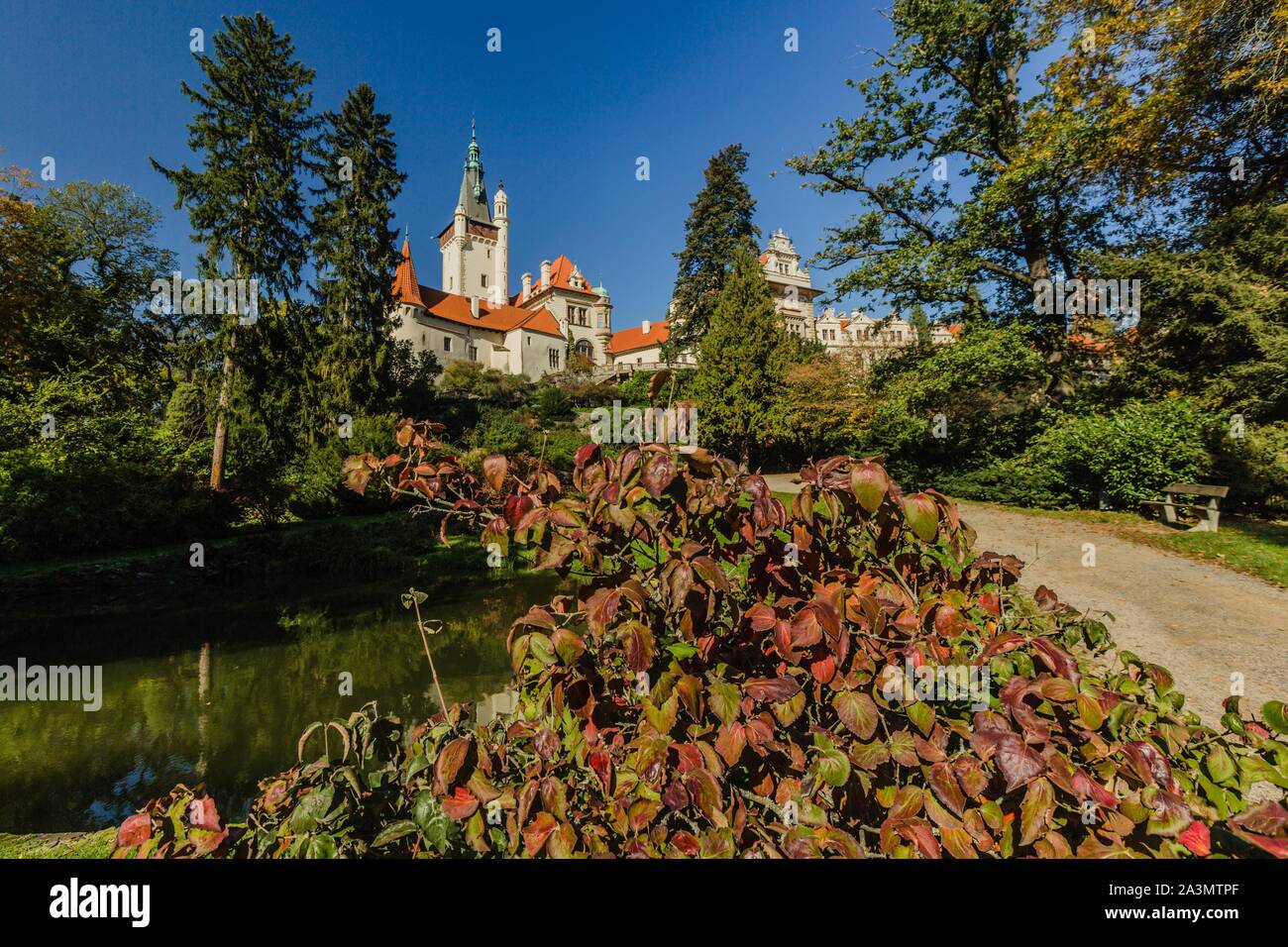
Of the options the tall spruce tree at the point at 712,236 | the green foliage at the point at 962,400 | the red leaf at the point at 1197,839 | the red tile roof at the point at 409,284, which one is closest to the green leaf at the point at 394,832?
the red leaf at the point at 1197,839

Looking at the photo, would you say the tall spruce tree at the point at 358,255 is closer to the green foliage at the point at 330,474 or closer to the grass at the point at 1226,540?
the green foliage at the point at 330,474

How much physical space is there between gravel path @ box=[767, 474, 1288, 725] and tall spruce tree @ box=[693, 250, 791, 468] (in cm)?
1360

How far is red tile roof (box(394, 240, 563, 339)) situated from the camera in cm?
4359

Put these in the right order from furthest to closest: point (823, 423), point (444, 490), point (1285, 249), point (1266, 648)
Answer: point (823, 423)
point (1285, 249)
point (1266, 648)
point (444, 490)

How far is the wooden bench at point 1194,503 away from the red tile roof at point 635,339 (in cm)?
4296

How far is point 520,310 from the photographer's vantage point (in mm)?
49938

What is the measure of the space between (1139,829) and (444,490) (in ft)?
6.63

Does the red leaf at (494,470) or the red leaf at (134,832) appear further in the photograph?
the red leaf at (494,470)

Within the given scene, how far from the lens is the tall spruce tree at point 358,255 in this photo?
1991 centimetres

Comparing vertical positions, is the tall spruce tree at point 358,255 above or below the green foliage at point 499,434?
above

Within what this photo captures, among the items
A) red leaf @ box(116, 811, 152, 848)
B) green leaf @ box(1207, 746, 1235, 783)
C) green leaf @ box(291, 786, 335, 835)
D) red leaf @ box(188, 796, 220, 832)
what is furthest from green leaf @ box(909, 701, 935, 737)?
red leaf @ box(116, 811, 152, 848)
